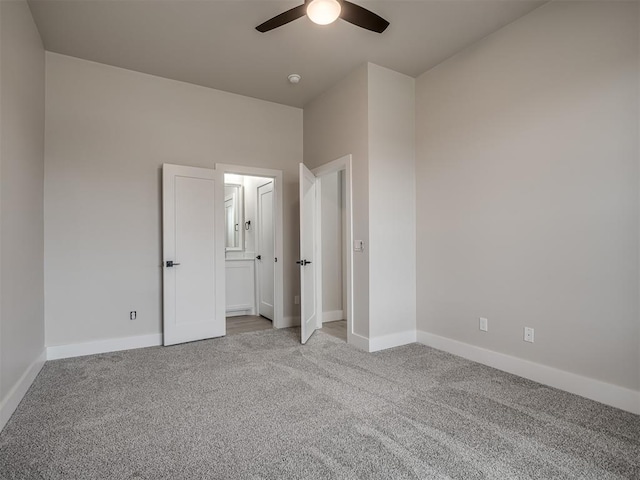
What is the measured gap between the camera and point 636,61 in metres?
2.25

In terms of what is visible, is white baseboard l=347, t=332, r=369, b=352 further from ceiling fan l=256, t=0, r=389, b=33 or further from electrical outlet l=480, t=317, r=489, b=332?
ceiling fan l=256, t=0, r=389, b=33

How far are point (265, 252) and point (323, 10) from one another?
3535 mm

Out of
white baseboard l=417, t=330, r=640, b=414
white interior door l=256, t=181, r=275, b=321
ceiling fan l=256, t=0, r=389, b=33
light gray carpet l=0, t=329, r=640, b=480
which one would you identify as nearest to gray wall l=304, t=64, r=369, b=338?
light gray carpet l=0, t=329, r=640, b=480

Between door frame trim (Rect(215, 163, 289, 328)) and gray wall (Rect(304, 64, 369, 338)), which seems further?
door frame trim (Rect(215, 163, 289, 328))

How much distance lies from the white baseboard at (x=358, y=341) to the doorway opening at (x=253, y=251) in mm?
1165

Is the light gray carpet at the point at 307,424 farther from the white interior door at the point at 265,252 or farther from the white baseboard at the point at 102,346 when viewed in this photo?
the white interior door at the point at 265,252

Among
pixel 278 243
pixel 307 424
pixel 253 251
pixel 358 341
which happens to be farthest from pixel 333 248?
pixel 307 424

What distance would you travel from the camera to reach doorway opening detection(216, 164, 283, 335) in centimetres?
466

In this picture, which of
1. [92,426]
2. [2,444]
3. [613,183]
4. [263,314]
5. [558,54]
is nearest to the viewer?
[2,444]

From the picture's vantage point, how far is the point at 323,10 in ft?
7.55

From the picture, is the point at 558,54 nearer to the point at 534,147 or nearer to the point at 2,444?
the point at 534,147

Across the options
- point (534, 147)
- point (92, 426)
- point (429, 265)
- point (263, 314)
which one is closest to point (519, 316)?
point (429, 265)

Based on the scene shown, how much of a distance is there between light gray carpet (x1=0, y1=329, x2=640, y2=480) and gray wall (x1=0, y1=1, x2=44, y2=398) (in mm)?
398

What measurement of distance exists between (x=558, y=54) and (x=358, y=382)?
2980mm
